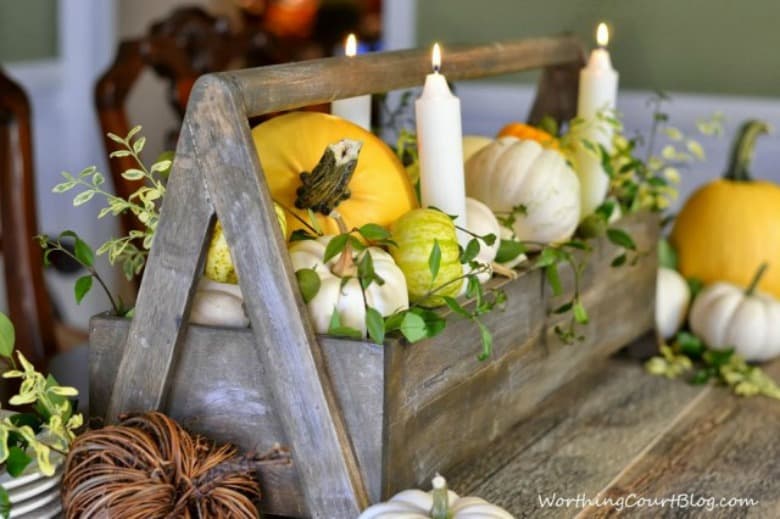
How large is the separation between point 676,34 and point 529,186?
52.2 inches

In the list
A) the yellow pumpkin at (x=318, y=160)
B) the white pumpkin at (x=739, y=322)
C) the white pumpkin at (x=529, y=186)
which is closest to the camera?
the yellow pumpkin at (x=318, y=160)

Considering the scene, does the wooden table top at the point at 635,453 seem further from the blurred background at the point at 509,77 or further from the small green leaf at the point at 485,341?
the blurred background at the point at 509,77

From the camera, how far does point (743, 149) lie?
6.18 ft

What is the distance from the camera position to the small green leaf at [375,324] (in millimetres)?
913

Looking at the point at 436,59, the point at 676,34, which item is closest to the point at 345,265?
the point at 436,59

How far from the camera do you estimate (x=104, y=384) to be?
1004 millimetres

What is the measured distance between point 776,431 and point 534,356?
0.98 ft

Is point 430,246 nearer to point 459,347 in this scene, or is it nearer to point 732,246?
point 459,347

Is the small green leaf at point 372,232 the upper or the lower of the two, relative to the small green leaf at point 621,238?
upper

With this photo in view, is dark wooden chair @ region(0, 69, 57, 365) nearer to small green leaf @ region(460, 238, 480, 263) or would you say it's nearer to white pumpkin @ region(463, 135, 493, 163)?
white pumpkin @ region(463, 135, 493, 163)

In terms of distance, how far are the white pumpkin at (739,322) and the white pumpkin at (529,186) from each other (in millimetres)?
405

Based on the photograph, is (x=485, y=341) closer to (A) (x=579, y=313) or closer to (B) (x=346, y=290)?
(B) (x=346, y=290)

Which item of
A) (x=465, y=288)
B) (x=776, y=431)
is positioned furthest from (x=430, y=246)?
(x=776, y=431)

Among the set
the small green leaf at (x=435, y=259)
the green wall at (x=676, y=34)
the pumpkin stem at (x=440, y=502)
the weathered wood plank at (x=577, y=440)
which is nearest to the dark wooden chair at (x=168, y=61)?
the green wall at (x=676, y=34)
